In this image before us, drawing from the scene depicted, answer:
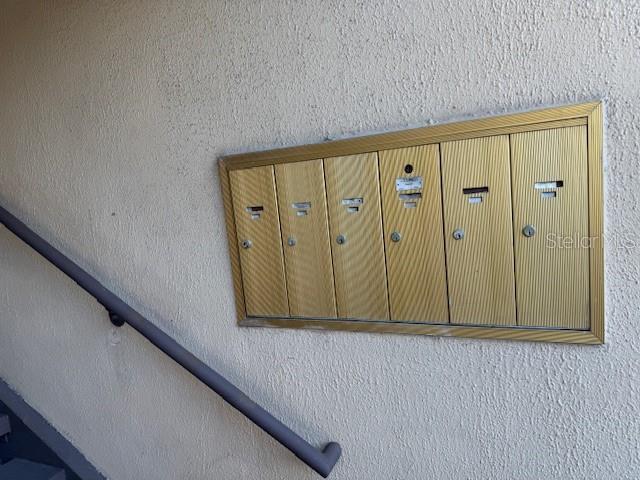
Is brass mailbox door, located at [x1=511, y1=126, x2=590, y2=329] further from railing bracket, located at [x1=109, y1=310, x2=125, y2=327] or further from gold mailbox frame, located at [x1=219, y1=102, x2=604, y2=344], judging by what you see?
railing bracket, located at [x1=109, y1=310, x2=125, y2=327]

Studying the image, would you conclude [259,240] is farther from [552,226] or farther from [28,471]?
[28,471]

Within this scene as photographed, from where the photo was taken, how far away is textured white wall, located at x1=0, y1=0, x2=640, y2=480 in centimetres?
61

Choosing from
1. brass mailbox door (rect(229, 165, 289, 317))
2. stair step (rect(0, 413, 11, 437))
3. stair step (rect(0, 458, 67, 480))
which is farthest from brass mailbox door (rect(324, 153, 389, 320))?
stair step (rect(0, 413, 11, 437))

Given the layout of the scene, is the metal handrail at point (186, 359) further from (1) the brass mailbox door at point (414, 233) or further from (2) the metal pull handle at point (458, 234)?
(2) the metal pull handle at point (458, 234)

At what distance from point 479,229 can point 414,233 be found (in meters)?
0.11

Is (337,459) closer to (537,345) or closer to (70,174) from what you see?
(537,345)

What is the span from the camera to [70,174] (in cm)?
104

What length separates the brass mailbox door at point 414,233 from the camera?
68cm

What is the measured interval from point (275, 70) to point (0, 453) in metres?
1.46

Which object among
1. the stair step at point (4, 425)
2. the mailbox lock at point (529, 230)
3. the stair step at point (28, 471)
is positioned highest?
the mailbox lock at point (529, 230)

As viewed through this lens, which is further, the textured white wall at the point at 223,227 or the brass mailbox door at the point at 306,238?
the brass mailbox door at the point at 306,238

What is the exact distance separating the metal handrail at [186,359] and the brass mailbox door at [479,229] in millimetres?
413

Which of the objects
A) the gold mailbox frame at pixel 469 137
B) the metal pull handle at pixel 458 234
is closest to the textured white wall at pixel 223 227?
the gold mailbox frame at pixel 469 137

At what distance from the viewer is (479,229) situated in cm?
65
